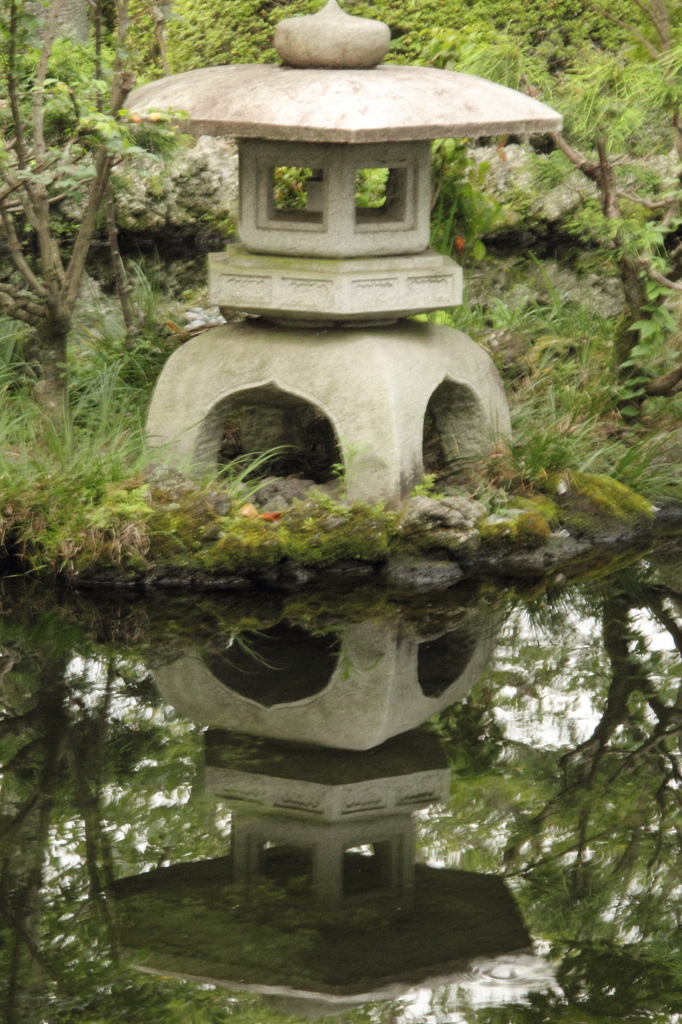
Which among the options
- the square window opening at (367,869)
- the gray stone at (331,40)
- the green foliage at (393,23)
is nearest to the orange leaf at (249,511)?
the gray stone at (331,40)

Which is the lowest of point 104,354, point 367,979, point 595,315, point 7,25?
point 367,979

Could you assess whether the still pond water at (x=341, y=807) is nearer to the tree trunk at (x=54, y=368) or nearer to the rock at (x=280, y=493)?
the rock at (x=280, y=493)

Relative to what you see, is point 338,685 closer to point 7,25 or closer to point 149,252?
point 7,25

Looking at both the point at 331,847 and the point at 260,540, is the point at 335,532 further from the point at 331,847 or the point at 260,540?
the point at 331,847

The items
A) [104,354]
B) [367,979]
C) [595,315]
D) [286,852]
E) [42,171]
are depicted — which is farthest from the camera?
[595,315]

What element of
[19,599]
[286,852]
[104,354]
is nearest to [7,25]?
[104,354]

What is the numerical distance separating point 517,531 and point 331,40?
8.19 ft

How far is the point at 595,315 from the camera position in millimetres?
8859

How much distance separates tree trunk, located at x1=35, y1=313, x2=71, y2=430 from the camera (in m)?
6.57

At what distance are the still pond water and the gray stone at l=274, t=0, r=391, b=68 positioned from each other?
8.22 ft

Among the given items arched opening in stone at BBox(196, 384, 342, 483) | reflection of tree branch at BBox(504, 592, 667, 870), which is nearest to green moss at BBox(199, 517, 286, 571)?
arched opening in stone at BBox(196, 384, 342, 483)

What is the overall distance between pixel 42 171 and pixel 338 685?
119 inches

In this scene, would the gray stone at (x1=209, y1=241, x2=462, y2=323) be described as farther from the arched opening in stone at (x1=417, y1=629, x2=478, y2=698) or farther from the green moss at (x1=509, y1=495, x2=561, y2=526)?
the arched opening in stone at (x1=417, y1=629, x2=478, y2=698)

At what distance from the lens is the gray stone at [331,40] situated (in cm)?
582
